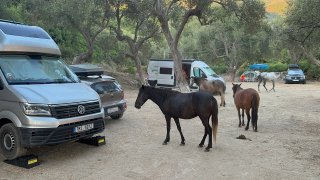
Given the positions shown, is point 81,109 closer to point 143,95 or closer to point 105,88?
point 143,95

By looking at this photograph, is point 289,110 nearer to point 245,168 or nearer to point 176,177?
point 245,168

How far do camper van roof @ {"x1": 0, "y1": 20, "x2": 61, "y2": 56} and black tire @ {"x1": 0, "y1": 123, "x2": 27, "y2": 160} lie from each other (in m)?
1.69

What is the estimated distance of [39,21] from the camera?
25656 mm

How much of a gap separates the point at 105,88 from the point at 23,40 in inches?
151

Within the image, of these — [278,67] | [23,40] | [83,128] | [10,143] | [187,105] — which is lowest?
[278,67]

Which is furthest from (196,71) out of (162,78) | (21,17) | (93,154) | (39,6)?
(93,154)

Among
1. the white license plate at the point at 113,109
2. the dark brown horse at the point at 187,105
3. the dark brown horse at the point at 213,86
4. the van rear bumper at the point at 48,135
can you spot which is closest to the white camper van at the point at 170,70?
the dark brown horse at the point at 213,86

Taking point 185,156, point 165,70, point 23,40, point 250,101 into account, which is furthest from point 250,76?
point 23,40

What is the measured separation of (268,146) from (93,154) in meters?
4.37

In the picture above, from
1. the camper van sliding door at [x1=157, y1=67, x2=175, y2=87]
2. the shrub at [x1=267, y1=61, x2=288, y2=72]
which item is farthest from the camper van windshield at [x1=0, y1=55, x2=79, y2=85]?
the shrub at [x1=267, y1=61, x2=288, y2=72]

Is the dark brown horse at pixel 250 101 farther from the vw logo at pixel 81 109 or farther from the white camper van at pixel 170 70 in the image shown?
the white camper van at pixel 170 70

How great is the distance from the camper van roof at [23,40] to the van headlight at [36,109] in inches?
60.1

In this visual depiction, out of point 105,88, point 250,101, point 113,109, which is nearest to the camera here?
point 250,101

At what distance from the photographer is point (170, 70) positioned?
85.1ft
